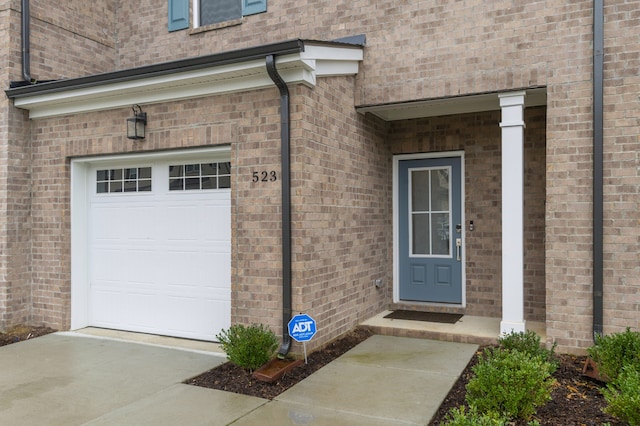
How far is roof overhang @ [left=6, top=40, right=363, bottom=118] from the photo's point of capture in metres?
5.50

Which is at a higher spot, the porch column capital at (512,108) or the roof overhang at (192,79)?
the roof overhang at (192,79)

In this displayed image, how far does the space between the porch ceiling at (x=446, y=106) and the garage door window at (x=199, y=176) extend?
1.95m

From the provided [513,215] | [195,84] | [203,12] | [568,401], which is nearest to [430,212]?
[513,215]

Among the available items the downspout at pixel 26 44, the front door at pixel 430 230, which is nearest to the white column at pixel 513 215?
the front door at pixel 430 230

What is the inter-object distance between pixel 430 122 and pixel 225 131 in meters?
3.14

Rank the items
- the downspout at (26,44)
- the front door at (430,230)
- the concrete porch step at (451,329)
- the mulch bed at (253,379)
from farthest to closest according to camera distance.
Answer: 1. the front door at (430,230)
2. the downspout at (26,44)
3. the concrete porch step at (451,329)
4. the mulch bed at (253,379)

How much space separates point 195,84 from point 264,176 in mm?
1423

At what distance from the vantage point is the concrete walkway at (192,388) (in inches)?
163

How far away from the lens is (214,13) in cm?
818

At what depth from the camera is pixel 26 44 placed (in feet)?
23.3

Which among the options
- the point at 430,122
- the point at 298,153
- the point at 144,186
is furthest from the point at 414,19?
the point at 144,186

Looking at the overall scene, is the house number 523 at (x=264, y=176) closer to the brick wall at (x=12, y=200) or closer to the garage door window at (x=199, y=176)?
the garage door window at (x=199, y=176)

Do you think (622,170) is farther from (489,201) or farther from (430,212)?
(430,212)

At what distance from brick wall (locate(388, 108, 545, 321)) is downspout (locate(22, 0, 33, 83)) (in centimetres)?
564
